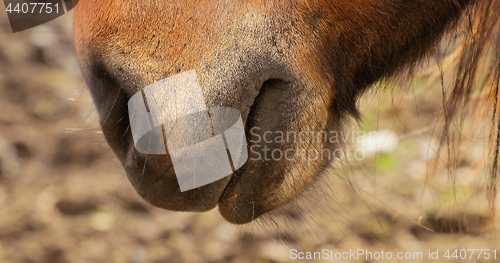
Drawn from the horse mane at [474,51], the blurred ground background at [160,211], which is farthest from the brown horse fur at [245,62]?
the blurred ground background at [160,211]

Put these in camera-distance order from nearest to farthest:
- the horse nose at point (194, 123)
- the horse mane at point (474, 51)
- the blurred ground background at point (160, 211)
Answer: the horse nose at point (194, 123), the horse mane at point (474, 51), the blurred ground background at point (160, 211)

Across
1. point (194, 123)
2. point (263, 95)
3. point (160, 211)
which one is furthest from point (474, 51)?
point (160, 211)

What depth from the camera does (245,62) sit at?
713 millimetres

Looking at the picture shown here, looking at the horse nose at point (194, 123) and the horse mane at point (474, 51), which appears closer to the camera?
the horse nose at point (194, 123)

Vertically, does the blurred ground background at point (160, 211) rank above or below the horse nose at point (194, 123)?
below

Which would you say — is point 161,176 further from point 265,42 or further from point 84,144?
point 84,144

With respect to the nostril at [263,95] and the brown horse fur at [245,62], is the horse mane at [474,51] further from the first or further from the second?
the nostril at [263,95]

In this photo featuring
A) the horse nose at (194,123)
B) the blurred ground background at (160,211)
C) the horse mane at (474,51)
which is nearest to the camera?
the horse nose at (194,123)

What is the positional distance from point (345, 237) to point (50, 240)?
3.85 ft

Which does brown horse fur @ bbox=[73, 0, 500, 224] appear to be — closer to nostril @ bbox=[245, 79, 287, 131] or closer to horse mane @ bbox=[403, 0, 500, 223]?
nostril @ bbox=[245, 79, 287, 131]

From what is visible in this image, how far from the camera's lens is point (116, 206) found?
6.90 ft

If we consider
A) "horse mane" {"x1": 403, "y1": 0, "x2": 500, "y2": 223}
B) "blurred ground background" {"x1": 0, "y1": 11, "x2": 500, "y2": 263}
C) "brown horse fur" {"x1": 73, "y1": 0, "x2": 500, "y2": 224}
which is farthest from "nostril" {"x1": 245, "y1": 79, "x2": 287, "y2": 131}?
"blurred ground background" {"x1": 0, "y1": 11, "x2": 500, "y2": 263}

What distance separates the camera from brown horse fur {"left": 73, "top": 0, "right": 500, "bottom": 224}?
2.31 feet

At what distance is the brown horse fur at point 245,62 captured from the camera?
71cm
